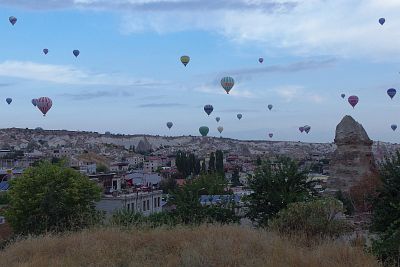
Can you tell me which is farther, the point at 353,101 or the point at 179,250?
the point at 353,101

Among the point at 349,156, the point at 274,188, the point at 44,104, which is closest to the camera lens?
→ the point at 274,188

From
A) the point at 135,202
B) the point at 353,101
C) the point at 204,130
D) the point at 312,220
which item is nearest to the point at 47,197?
the point at 312,220

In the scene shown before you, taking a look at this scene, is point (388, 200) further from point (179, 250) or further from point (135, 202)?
point (135, 202)

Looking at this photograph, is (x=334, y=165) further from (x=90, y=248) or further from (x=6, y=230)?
(x=90, y=248)

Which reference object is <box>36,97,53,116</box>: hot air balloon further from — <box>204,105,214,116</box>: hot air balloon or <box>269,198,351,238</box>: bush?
<box>269,198,351,238</box>: bush

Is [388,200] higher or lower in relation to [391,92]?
lower

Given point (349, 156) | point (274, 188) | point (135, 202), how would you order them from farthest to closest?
point (349, 156), point (135, 202), point (274, 188)

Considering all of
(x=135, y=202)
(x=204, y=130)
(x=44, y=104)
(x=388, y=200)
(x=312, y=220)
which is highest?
(x=44, y=104)
